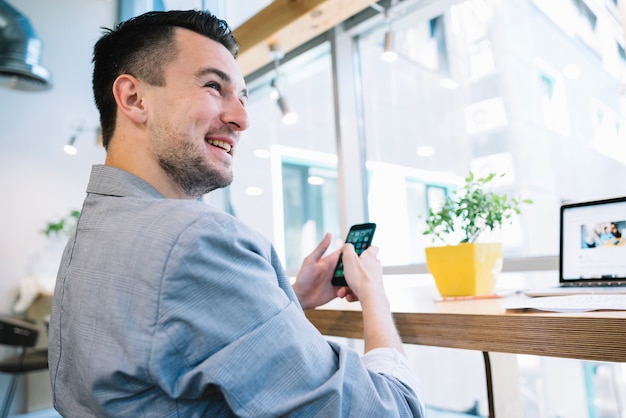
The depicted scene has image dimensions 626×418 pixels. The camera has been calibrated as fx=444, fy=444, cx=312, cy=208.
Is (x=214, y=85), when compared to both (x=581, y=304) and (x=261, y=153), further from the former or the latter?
(x=261, y=153)

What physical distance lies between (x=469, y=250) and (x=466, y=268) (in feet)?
0.16

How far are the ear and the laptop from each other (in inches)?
35.9

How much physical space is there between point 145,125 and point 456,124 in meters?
1.42

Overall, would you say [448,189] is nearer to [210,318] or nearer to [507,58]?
[507,58]

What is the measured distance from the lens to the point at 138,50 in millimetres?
865

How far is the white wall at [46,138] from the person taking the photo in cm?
236

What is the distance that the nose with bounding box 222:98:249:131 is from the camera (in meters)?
0.87

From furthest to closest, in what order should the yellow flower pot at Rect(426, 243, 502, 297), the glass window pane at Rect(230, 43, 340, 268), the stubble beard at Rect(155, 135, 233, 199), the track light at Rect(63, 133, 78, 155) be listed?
the track light at Rect(63, 133, 78, 155) → the glass window pane at Rect(230, 43, 340, 268) → the yellow flower pot at Rect(426, 243, 502, 297) → the stubble beard at Rect(155, 135, 233, 199)

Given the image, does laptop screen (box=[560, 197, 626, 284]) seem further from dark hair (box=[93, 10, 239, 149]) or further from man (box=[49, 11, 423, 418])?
dark hair (box=[93, 10, 239, 149])

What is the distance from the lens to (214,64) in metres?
0.85

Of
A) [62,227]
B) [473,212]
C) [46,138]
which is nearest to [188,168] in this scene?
[473,212]

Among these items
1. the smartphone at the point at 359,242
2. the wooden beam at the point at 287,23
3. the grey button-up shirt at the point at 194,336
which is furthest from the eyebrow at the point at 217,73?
the wooden beam at the point at 287,23

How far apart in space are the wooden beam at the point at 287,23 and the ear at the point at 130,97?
1212 millimetres

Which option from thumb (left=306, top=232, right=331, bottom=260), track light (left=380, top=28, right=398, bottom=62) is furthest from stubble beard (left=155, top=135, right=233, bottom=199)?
track light (left=380, top=28, right=398, bottom=62)
